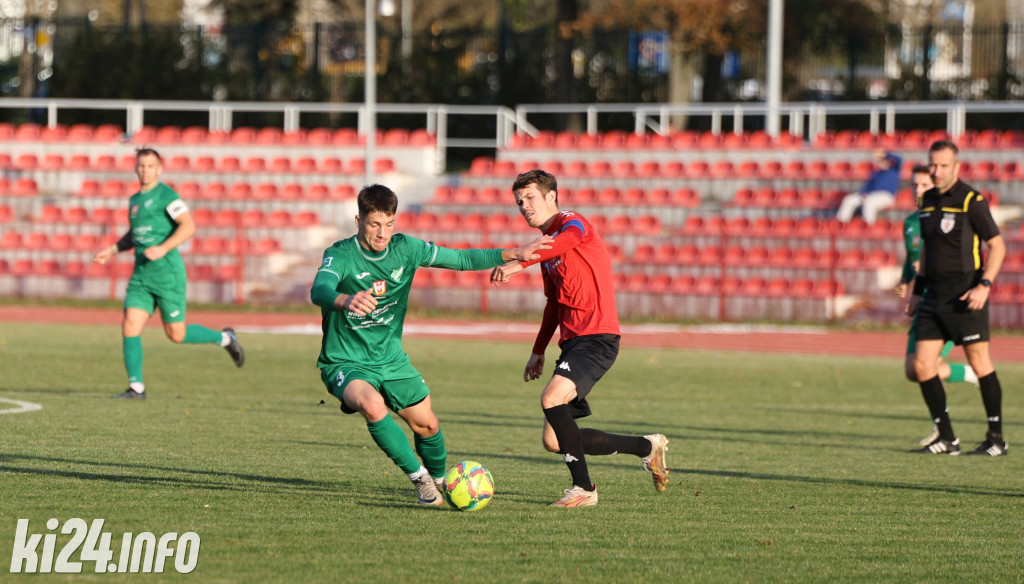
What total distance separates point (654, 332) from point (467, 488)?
14.7 meters

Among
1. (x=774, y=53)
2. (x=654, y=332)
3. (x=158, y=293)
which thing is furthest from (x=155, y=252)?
(x=774, y=53)

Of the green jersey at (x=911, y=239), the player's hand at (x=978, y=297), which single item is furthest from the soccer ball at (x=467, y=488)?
the green jersey at (x=911, y=239)

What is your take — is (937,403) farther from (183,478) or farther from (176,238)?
(176,238)

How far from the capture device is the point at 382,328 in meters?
6.46

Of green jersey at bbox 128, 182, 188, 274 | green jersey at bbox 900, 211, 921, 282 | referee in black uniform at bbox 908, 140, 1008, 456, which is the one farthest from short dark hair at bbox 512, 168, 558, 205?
green jersey at bbox 128, 182, 188, 274

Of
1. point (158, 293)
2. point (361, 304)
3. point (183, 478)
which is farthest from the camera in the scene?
point (158, 293)

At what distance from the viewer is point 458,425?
10180 millimetres

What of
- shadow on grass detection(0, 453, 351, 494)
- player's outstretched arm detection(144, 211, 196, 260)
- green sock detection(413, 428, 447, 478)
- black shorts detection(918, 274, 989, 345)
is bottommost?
shadow on grass detection(0, 453, 351, 494)

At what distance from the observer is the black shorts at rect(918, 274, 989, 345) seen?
358 inches

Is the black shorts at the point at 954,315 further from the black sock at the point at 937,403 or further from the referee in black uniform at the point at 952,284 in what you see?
the black sock at the point at 937,403

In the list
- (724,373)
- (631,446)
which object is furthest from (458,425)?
(724,373)

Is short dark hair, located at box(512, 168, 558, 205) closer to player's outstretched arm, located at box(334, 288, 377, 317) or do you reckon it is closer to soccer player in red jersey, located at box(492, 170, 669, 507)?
soccer player in red jersey, located at box(492, 170, 669, 507)

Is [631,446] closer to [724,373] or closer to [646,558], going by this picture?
[646,558]

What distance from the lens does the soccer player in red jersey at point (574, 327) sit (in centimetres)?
655
